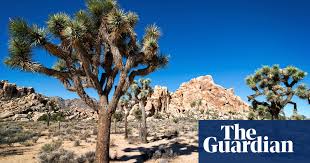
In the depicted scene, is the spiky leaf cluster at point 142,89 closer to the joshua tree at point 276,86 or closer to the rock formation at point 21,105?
the joshua tree at point 276,86

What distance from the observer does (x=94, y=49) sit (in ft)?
34.4

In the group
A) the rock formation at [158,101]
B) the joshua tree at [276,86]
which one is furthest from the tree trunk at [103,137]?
the rock formation at [158,101]

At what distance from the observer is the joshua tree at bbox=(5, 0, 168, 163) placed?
372 inches

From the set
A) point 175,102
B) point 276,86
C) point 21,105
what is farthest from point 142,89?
point 175,102

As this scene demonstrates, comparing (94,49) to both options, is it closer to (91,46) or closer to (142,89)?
(91,46)

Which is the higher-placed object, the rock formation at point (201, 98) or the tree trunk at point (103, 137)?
the rock formation at point (201, 98)

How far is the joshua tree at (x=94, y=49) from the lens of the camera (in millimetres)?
9445

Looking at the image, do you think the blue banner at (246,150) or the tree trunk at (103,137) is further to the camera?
the blue banner at (246,150)

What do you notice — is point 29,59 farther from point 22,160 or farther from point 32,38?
point 22,160

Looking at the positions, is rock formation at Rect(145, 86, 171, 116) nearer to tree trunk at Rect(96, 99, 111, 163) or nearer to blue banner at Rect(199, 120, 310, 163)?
blue banner at Rect(199, 120, 310, 163)

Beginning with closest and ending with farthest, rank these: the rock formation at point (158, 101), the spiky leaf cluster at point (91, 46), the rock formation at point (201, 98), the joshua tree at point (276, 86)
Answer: the spiky leaf cluster at point (91, 46)
the joshua tree at point (276, 86)
the rock formation at point (158, 101)
the rock formation at point (201, 98)

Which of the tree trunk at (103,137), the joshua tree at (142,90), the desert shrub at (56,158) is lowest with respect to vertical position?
the desert shrub at (56,158)

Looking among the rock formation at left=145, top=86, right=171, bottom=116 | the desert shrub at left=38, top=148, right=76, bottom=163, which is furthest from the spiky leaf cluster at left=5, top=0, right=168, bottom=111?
the rock formation at left=145, top=86, right=171, bottom=116

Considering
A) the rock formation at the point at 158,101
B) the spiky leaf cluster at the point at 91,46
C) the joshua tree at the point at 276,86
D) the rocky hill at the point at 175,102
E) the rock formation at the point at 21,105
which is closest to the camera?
the spiky leaf cluster at the point at 91,46
